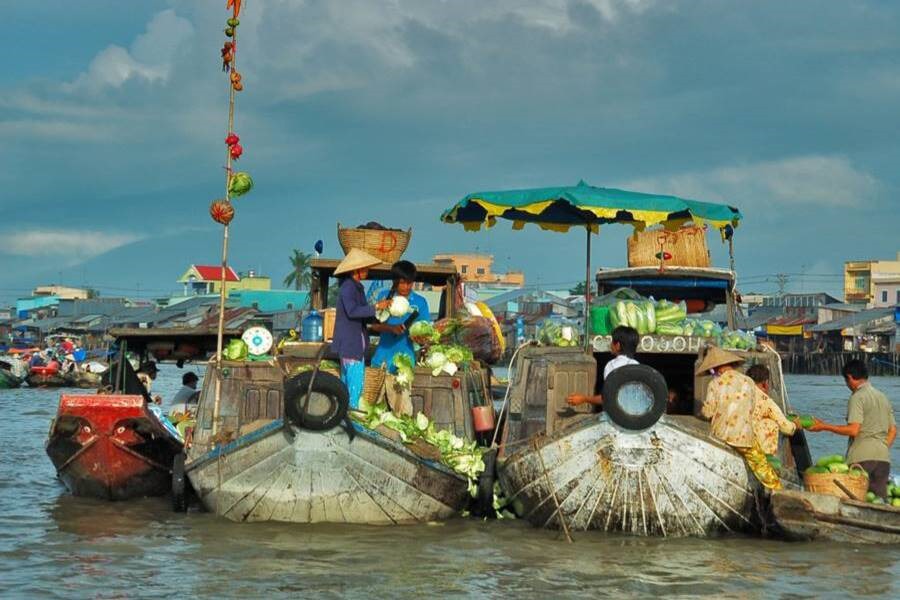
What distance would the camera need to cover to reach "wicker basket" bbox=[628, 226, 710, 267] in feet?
49.4

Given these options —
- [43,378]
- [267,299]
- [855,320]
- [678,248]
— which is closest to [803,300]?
[855,320]

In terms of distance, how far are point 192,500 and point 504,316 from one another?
56.8 metres

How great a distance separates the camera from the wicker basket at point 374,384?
431 inches

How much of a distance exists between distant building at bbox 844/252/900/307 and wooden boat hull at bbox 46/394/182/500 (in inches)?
2577

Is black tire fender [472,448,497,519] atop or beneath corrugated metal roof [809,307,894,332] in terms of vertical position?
beneath

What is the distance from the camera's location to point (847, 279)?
263 ft

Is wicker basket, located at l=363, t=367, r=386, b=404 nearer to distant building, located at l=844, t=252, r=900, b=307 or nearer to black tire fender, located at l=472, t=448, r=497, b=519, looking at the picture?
black tire fender, located at l=472, t=448, r=497, b=519

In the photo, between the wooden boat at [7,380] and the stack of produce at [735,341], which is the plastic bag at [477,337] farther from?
the wooden boat at [7,380]

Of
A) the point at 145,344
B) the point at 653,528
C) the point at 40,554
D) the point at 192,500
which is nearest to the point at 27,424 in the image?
the point at 145,344

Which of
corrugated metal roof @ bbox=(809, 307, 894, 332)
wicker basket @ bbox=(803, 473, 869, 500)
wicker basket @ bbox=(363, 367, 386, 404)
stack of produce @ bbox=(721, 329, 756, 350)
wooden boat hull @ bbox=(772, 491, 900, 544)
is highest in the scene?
corrugated metal roof @ bbox=(809, 307, 894, 332)

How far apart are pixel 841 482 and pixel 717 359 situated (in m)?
1.34

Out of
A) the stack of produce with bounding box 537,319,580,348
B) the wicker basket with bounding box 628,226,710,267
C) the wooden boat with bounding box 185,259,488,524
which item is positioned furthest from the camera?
the wicker basket with bounding box 628,226,710,267

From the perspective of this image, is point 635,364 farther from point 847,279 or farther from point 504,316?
point 847,279

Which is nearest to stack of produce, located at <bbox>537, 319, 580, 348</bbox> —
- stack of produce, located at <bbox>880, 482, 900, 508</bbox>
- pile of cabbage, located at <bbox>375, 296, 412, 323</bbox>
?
pile of cabbage, located at <bbox>375, 296, 412, 323</bbox>
